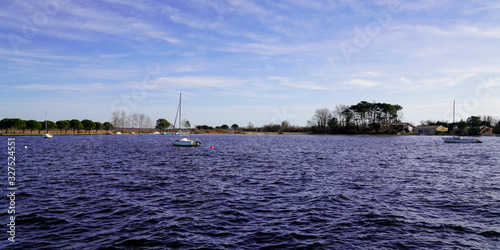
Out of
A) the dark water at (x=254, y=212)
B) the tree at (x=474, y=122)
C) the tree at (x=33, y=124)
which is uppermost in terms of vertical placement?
the tree at (x=474, y=122)

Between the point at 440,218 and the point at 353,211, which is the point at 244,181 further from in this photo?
the point at 440,218

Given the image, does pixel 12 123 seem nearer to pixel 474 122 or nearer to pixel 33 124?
pixel 33 124

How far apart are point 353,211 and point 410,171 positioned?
68.3 feet

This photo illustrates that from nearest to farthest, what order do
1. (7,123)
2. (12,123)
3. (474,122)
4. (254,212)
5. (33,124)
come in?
(254,212)
(12,123)
(7,123)
(33,124)
(474,122)

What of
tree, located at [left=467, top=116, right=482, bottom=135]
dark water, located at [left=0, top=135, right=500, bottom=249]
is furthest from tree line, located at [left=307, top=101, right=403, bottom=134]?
dark water, located at [left=0, top=135, right=500, bottom=249]

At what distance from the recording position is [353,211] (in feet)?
55.0

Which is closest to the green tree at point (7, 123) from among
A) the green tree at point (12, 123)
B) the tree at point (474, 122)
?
the green tree at point (12, 123)

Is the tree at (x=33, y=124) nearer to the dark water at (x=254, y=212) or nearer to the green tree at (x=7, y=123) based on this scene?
the green tree at (x=7, y=123)

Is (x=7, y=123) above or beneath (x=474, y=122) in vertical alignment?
beneath

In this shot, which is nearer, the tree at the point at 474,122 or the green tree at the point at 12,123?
the green tree at the point at 12,123

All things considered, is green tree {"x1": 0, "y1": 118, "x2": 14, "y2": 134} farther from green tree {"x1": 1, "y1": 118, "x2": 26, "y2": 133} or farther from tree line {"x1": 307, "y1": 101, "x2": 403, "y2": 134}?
tree line {"x1": 307, "y1": 101, "x2": 403, "y2": 134}

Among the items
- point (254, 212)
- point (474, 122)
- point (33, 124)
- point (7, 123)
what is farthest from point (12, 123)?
point (474, 122)

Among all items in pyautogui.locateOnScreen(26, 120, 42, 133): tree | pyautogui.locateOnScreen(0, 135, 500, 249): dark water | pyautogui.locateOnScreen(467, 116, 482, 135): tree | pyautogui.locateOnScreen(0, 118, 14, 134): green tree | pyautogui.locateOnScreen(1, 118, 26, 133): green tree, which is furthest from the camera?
pyautogui.locateOnScreen(467, 116, 482, 135): tree

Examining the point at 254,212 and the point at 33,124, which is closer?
the point at 254,212
